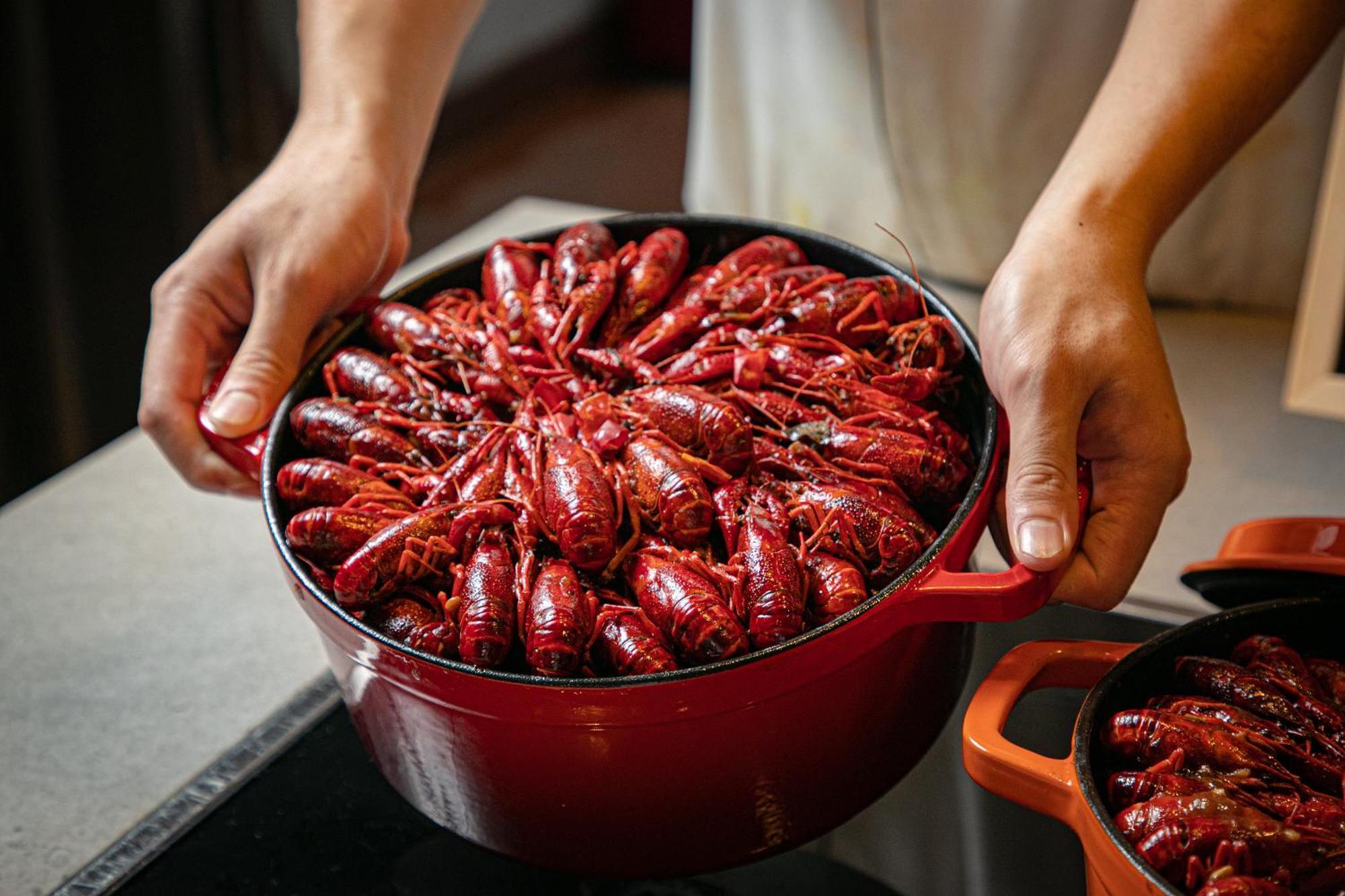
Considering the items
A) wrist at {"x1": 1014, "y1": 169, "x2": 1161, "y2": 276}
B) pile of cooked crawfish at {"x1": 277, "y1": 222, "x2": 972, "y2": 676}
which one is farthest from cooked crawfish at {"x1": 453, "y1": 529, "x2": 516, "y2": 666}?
wrist at {"x1": 1014, "y1": 169, "x2": 1161, "y2": 276}

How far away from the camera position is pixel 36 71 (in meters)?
3.33

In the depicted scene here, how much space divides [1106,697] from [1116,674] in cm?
3

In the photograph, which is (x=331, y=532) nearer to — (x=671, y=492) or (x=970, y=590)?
(x=671, y=492)

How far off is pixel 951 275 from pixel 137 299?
9.19 feet

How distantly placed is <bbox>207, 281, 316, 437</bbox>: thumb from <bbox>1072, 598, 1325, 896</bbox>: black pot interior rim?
85cm

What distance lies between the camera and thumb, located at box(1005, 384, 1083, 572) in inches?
35.5

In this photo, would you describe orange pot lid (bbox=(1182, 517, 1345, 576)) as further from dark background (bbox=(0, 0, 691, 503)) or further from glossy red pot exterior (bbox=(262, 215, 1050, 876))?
dark background (bbox=(0, 0, 691, 503))

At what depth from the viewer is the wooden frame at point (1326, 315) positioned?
4.40ft

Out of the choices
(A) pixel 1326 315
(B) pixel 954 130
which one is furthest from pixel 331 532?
(B) pixel 954 130

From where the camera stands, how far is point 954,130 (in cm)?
202

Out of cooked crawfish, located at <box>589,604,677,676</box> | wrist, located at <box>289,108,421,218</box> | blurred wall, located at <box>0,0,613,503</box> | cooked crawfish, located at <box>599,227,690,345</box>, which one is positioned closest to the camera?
cooked crawfish, located at <box>589,604,677,676</box>

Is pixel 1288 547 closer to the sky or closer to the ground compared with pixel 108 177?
closer to the sky

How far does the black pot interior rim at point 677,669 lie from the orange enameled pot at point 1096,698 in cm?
11

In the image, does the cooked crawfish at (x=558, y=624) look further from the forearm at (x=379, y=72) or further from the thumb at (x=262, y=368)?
the forearm at (x=379, y=72)
